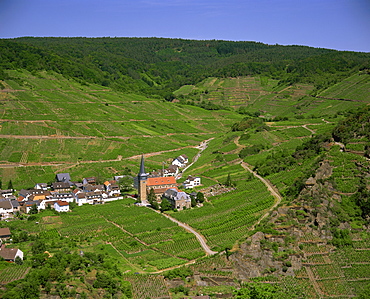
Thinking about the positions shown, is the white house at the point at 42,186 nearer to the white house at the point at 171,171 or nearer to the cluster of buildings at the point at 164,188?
the cluster of buildings at the point at 164,188

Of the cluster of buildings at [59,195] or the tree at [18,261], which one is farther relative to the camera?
the cluster of buildings at [59,195]

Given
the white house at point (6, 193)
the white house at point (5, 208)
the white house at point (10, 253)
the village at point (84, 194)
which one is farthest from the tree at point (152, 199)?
the white house at point (10, 253)

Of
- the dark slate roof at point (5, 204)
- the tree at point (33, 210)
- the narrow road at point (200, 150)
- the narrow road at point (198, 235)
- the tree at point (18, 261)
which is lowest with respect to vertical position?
the tree at point (33, 210)

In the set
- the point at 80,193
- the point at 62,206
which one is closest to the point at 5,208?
the point at 62,206

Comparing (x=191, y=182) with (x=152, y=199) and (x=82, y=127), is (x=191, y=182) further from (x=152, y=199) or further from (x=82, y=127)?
(x=82, y=127)

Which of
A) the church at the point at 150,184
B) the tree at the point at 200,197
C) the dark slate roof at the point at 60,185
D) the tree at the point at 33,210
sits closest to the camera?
the tree at the point at 33,210

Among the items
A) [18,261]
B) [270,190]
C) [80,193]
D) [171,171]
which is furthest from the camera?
[171,171]

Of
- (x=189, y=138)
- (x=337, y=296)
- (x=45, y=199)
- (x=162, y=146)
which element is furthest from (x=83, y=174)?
(x=337, y=296)
